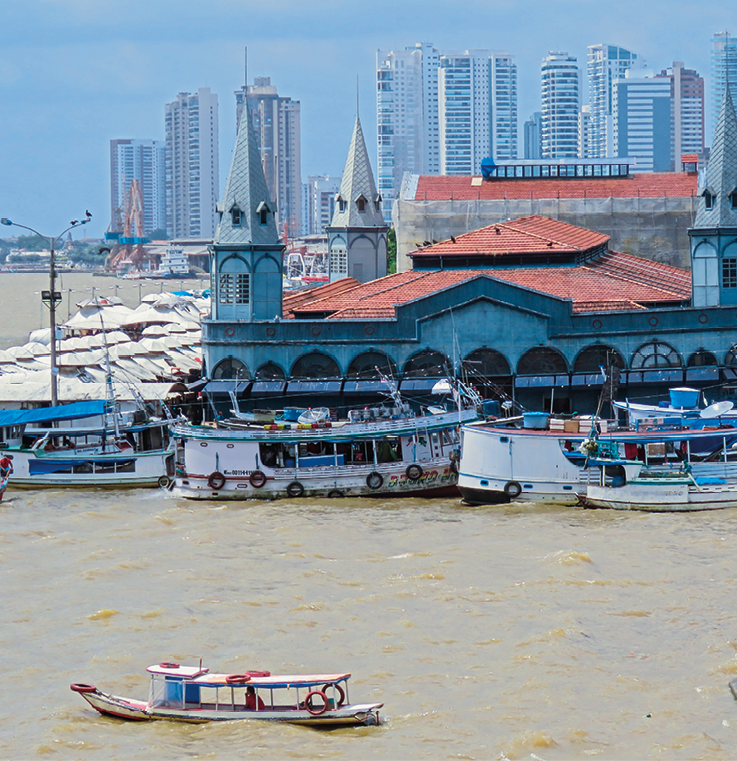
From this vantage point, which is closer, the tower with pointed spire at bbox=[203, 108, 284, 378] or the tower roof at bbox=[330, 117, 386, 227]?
the tower with pointed spire at bbox=[203, 108, 284, 378]

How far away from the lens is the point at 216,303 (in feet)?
182

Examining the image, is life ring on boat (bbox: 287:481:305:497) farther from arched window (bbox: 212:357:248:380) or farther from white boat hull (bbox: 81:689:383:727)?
white boat hull (bbox: 81:689:383:727)

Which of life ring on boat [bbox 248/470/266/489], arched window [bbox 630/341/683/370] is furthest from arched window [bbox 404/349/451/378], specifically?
life ring on boat [bbox 248/470/266/489]

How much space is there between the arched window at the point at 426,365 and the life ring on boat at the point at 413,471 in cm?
726

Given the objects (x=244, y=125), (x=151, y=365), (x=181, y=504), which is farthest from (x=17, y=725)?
(x=151, y=365)

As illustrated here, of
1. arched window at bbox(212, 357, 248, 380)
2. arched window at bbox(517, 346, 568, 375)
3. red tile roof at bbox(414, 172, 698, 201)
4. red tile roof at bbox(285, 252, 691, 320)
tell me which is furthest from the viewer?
red tile roof at bbox(414, 172, 698, 201)

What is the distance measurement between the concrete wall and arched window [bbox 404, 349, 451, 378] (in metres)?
28.4

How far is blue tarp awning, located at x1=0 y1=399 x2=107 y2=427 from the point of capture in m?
49.4

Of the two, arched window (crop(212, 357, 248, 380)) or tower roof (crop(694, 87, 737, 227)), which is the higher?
tower roof (crop(694, 87, 737, 227))

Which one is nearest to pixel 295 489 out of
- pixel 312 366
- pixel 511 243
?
pixel 312 366

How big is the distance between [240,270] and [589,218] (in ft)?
107

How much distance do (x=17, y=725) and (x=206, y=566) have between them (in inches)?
442

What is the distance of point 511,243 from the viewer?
61438 millimetres

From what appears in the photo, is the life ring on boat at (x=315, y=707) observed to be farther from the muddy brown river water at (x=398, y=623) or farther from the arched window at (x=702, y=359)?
the arched window at (x=702, y=359)
